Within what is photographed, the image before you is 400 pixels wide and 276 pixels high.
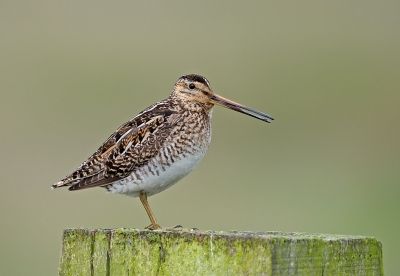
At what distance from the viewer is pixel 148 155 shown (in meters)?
6.62

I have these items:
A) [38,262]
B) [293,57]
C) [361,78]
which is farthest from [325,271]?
[293,57]

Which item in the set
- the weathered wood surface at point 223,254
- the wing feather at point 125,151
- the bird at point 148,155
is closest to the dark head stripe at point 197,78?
the bird at point 148,155

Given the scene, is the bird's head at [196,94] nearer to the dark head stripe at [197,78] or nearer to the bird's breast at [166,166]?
the dark head stripe at [197,78]

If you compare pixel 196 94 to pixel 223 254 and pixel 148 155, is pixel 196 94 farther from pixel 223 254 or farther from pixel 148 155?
pixel 223 254

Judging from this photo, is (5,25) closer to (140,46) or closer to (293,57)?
(140,46)

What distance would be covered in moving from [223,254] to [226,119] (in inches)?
448

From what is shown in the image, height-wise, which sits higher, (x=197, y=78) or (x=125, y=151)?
(x=197, y=78)

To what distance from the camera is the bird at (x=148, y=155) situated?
21.7 ft

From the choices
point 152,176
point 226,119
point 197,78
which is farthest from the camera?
point 226,119

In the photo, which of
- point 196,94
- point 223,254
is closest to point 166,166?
point 196,94

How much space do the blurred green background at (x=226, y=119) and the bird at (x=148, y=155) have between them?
136 inches

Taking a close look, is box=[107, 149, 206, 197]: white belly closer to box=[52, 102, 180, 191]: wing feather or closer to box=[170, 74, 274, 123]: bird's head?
box=[52, 102, 180, 191]: wing feather

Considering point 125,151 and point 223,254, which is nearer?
point 223,254

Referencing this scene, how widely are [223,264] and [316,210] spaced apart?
317 inches
